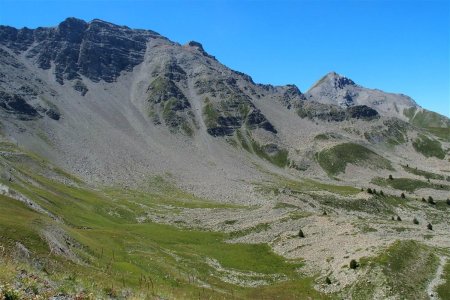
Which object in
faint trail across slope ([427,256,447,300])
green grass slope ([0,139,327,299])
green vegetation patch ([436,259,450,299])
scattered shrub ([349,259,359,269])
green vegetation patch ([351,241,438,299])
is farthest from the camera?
scattered shrub ([349,259,359,269])

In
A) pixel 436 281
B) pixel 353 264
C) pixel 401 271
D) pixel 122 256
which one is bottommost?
pixel 122 256

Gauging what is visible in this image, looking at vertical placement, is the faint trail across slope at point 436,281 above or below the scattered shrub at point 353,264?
above

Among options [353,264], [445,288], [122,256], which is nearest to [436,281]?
[445,288]

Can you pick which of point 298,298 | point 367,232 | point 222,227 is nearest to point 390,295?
point 298,298

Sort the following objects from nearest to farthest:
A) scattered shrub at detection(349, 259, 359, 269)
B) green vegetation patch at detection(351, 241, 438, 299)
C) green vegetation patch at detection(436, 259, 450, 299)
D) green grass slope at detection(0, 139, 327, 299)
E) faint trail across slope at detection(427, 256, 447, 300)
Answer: green grass slope at detection(0, 139, 327, 299)
green vegetation patch at detection(436, 259, 450, 299)
faint trail across slope at detection(427, 256, 447, 300)
green vegetation patch at detection(351, 241, 438, 299)
scattered shrub at detection(349, 259, 359, 269)

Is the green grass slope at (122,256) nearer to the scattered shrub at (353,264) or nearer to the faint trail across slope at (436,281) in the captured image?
the scattered shrub at (353,264)

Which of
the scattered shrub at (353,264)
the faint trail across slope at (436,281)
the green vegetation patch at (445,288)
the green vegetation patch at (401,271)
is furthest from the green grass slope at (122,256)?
the green vegetation patch at (445,288)

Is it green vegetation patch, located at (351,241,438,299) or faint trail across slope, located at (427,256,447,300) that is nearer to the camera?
faint trail across slope, located at (427,256,447,300)

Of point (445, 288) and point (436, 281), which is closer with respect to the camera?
point (445, 288)

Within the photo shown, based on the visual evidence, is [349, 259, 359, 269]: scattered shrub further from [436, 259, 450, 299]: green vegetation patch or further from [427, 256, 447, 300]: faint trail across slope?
[436, 259, 450, 299]: green vegetation patch

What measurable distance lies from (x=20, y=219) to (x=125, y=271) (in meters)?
13.0

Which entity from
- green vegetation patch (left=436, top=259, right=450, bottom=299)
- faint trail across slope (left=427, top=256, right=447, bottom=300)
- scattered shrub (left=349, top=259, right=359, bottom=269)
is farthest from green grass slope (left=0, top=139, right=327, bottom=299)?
green vegetation patch (left=436, top=259, right=450, bottom=299)

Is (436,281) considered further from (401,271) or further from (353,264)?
(353,264)

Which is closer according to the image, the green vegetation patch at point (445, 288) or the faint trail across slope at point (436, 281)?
the green vegetation patch at point (445, 288)
